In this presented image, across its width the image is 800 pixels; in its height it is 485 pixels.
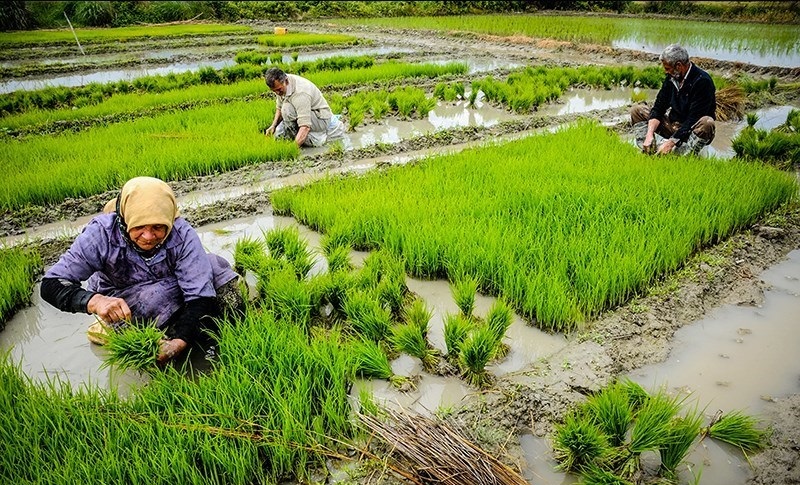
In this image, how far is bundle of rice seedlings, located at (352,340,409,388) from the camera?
2.23 metres

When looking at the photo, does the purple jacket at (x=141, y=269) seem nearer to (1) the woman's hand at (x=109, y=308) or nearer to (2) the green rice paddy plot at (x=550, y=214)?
(1) the woman's hand at (x=109, y=308)

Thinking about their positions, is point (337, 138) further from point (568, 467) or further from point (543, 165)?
point (568, 467)

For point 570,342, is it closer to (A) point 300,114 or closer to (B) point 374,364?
(B) point 374,364

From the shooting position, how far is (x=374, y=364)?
88.0 inches

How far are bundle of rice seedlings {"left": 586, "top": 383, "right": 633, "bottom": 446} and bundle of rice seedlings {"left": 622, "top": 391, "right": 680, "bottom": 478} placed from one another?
0.14 feet

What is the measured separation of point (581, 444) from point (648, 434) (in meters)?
0.24

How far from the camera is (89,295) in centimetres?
218

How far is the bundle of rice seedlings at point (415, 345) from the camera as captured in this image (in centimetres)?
231

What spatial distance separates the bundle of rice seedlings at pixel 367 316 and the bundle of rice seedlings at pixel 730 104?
20.9ft

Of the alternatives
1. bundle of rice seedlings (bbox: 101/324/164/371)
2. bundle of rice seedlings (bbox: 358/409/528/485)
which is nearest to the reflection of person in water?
bundle of rice seedlings (bbox: 101/324/164/371)

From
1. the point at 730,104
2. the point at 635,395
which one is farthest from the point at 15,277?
the point at 730,104

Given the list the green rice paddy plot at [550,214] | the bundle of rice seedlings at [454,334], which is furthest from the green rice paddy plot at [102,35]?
the bundle of rice seedlings at [454,334]

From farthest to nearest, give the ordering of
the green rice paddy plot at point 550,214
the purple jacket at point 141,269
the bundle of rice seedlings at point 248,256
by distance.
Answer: the bundle of rice seedlings at point 248,256 < the green rice paddy plot at point 550,214 < the purple jacket at point 141,269

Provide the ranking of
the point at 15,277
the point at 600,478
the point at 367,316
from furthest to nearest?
the point at 15,277, the point at 367,316, the point at 600,478
